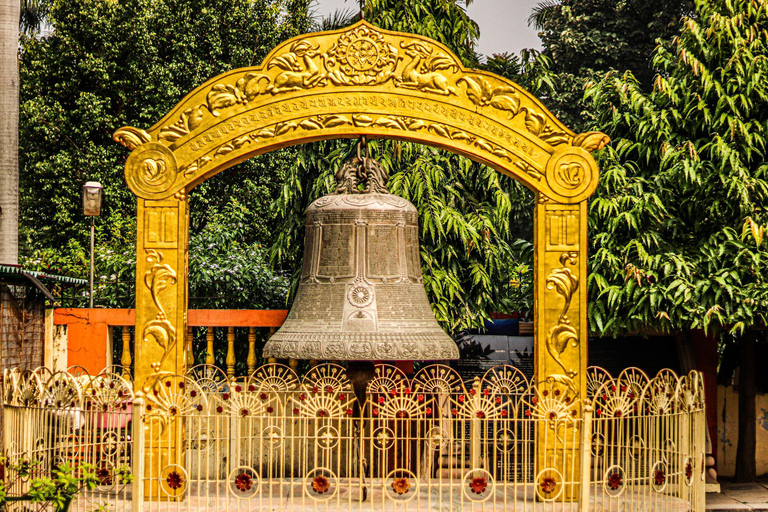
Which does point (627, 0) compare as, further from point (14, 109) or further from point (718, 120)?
point (14, 109)

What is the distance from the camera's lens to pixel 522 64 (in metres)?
10.7

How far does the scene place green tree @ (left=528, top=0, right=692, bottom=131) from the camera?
1592 centimetres

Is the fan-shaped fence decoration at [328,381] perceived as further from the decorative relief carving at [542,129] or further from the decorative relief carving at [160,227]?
the decorative relief carving at [542,129]

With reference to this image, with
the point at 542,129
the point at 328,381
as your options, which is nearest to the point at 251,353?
the point at 328,381

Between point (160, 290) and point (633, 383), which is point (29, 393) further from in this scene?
point (633, 383)

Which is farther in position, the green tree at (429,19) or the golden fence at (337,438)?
the green tree at (429,19)

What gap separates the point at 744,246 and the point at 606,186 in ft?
4.65

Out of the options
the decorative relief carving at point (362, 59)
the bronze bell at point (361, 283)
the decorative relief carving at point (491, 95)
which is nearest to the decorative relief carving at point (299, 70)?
the decorative relief carving at point (362, 59)

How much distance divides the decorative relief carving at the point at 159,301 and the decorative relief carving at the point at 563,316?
3110 mm

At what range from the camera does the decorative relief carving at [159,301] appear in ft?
20.1

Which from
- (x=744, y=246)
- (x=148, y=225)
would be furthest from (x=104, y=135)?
(x=744, y=246)

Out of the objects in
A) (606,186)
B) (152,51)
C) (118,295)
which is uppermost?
(152,51)

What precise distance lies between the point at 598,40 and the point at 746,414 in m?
9.98

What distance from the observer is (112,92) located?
1465 cm
